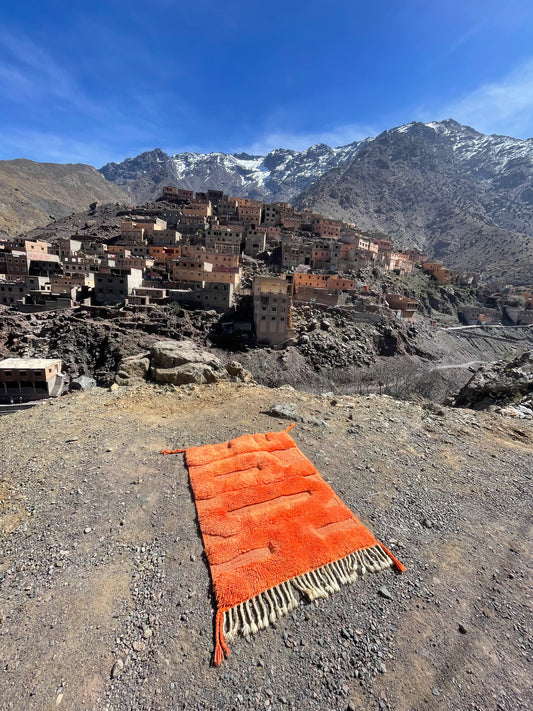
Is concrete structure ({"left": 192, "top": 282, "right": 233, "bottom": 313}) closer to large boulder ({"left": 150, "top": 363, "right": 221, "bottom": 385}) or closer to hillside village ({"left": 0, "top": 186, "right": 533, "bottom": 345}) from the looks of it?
hillside village ({"left": 0, "top": 186, "right": 533, "bottom": 345})

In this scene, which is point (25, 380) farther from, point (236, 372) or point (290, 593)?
point (290, 593)

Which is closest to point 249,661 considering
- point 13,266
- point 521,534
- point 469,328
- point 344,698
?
point 344,698

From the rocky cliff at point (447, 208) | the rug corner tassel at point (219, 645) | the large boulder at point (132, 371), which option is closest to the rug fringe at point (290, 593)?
the rug corner tassel at point (219, 645)

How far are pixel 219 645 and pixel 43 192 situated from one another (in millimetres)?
162962

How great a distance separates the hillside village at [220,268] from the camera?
117 ft

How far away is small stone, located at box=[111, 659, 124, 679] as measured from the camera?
3.12 m

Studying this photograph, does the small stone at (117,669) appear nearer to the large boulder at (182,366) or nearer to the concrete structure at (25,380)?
the large boulder at (182,366)

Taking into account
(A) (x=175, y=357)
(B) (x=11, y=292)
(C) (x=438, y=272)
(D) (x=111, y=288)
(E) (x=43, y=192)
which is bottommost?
(A) (x=175, y=357)

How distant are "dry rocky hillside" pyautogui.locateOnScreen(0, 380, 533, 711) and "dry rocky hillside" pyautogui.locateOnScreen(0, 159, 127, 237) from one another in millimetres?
102850

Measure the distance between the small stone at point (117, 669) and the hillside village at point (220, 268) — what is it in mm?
33509

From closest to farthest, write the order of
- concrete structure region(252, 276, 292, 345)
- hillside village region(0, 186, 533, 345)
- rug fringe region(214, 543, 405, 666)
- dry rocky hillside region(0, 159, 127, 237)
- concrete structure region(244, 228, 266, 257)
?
1. rug fringe region(214, 543, 405, 666)
2. concrete structure region(252, 276, 292, 345)
3. hillside village region(0, 186, 533, 345)
4. concrete structure region(244, 228, 266, 257)
5. dry rocky hillside region(0, 159, 127, 237)

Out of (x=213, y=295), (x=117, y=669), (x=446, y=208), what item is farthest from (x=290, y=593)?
(x=446, y=208)

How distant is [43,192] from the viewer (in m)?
119

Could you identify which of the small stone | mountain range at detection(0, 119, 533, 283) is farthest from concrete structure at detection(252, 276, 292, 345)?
mountain range at detection(0, 119, 533, 283)
